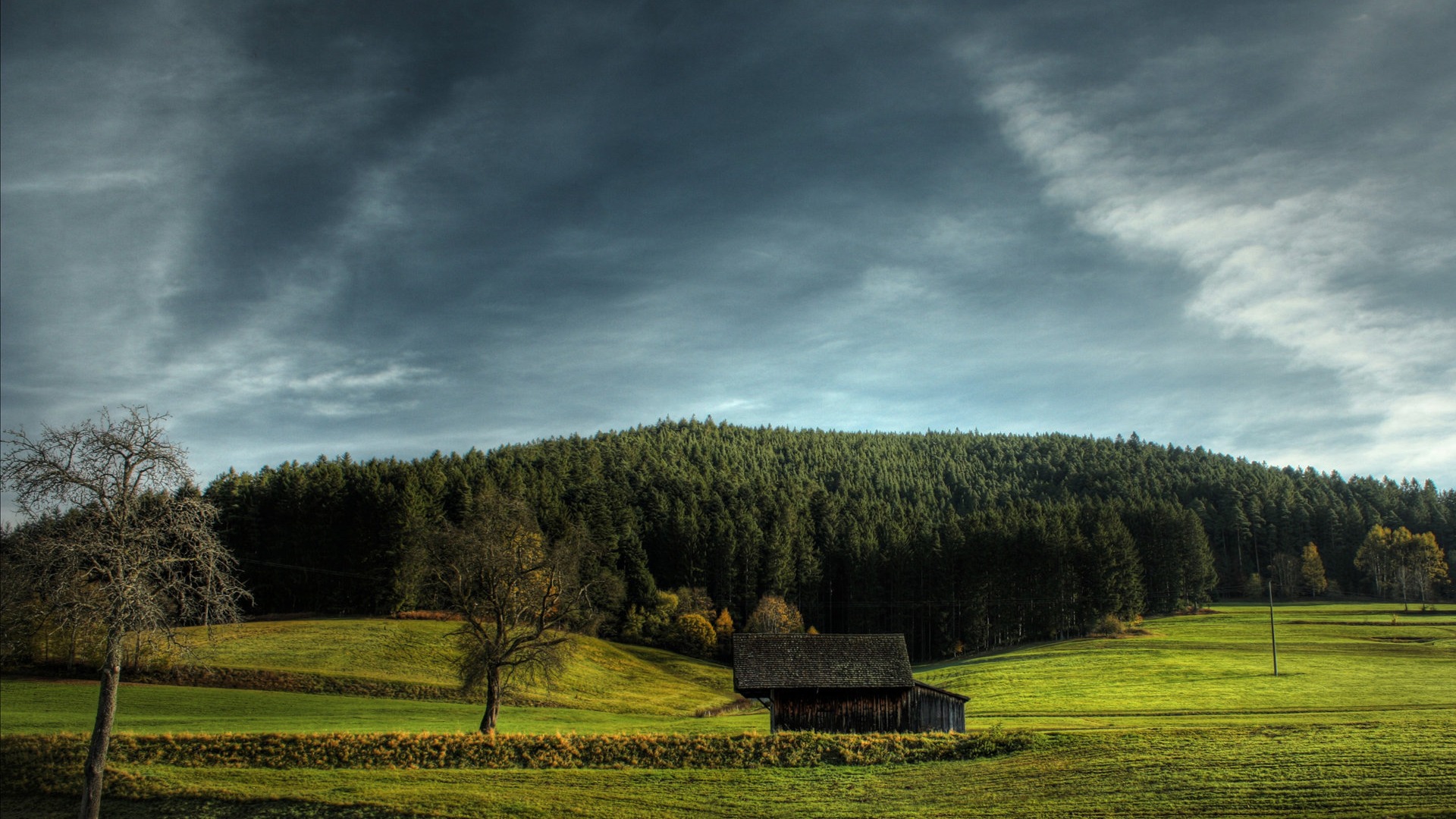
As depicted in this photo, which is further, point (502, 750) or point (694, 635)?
point (694, 635)

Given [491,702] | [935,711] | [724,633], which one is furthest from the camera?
[724,633]

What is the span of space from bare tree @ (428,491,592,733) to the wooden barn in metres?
10.3

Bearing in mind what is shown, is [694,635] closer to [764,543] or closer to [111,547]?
[764,543]

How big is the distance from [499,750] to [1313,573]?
146 m

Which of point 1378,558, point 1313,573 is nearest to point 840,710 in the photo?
point 1313,573

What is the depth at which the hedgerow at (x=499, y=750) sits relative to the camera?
96.4 feet

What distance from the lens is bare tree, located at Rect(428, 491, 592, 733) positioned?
4112 centimetres

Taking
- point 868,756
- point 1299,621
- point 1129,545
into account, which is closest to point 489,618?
point 868,756

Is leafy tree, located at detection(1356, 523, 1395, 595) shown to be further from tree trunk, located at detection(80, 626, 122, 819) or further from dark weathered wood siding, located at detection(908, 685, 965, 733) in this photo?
tree trunk, located at detection(80, 626, 122, 819)

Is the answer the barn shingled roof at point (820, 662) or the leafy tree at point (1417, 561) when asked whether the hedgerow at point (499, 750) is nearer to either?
the barn shingled roof at point (820, 662)

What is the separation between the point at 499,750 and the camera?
30.7m

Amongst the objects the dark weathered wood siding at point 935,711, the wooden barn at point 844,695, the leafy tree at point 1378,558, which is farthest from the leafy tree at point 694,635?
the leafy tree at point 1378,558

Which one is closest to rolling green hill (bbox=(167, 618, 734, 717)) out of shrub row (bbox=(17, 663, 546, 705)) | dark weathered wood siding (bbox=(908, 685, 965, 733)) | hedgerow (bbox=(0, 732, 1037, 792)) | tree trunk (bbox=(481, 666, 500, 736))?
shrub row (bbox=(17, 663, 546, 705))

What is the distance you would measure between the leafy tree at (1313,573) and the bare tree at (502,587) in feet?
449
